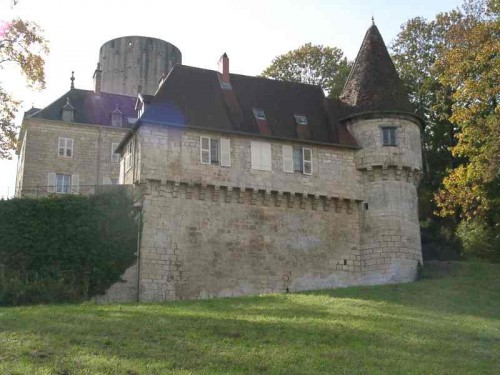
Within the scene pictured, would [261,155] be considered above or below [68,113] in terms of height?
below

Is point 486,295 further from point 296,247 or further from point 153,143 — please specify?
point 153,143

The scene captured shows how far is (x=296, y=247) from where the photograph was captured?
31.1 meters

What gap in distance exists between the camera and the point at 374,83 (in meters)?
33.9

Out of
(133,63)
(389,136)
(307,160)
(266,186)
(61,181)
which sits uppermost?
(133,63)

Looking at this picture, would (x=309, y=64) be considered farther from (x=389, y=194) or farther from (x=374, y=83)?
(x=389, y=194)

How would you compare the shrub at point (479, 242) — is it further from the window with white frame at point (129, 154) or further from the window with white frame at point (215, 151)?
the window with white frame at point (129, 154)

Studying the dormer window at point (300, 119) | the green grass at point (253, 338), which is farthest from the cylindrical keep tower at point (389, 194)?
the green grass at point (253, 338)

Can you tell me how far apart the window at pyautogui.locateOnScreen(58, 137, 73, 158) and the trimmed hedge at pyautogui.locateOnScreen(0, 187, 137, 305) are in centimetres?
1757

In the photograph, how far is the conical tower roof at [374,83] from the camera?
109 feet

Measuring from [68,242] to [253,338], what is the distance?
13.3 meters

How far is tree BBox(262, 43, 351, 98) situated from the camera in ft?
157

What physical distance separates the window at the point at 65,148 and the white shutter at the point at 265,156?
18.4m

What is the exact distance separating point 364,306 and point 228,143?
11.0 meters

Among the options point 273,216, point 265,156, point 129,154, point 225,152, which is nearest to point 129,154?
point 129,154
